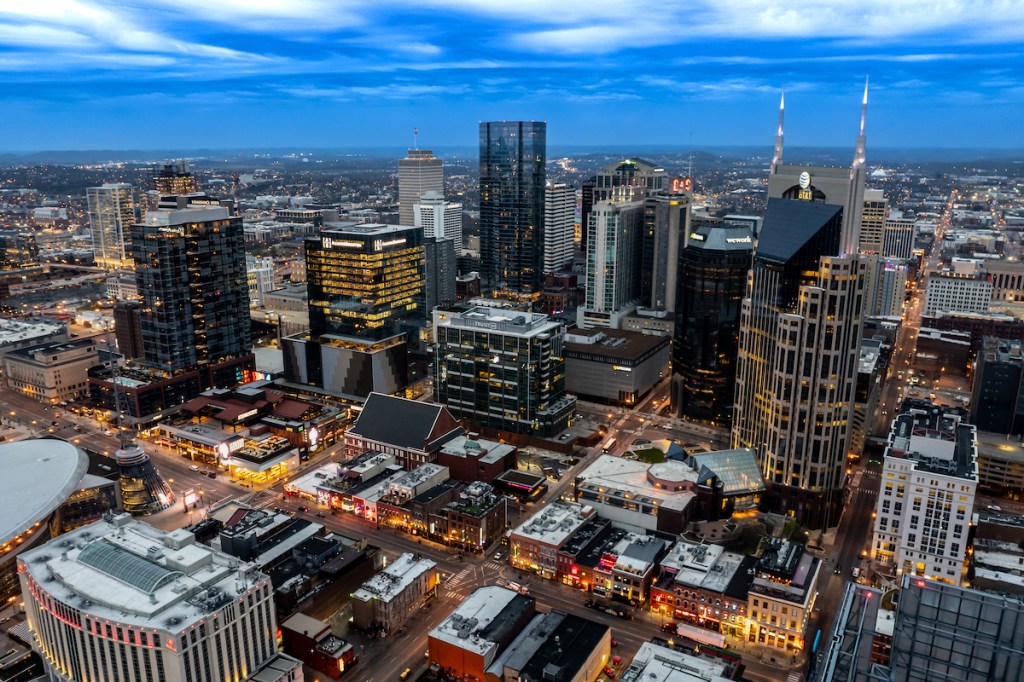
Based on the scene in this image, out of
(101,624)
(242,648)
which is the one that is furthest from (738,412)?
(101,624)

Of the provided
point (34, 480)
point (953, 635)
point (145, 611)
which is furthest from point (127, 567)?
point (953, 635)

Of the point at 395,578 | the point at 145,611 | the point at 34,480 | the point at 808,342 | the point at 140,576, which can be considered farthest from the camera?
the point at 808,342

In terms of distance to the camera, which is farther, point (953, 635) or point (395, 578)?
point (395, 578)

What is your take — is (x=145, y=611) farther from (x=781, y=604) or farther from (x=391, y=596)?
(x=781, y=604)

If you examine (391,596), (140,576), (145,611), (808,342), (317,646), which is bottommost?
(317,646)

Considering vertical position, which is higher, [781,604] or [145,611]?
[145,611]

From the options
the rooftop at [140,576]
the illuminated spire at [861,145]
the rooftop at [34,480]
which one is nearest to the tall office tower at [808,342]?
the illuminated spire at [861,145]

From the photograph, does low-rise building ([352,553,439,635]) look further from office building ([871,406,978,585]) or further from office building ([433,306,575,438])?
office building ([871,406,978,585])
